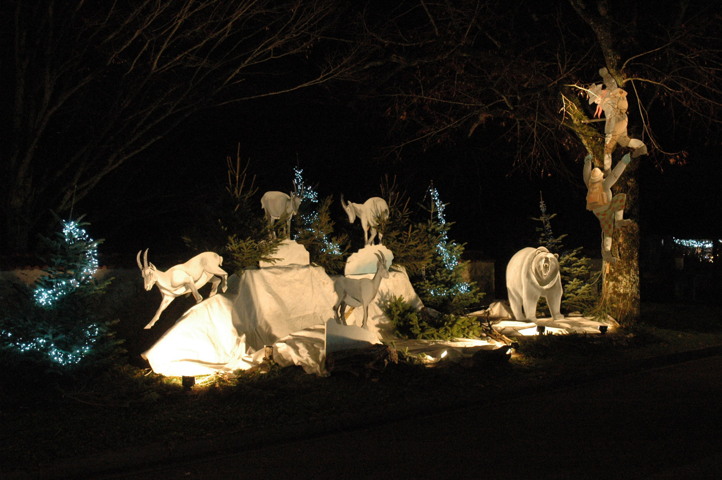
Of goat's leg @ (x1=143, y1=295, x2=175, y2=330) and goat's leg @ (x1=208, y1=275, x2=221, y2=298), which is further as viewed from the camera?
goat's leg @ (x1=208, y1=275, x2=221, y2=298)

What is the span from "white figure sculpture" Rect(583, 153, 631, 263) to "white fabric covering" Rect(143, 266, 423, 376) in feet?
13.9

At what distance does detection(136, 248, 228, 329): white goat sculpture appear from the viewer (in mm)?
10906

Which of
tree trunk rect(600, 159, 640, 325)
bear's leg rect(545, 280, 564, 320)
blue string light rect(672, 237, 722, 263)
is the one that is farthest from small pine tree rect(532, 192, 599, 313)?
blue string light rect(672, 237, 722, 263)

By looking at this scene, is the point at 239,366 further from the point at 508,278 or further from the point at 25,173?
the point at 25,173

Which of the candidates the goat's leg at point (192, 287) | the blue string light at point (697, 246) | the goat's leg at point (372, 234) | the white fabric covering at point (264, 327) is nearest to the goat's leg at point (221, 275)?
the white fabric covering at point (264, 327)

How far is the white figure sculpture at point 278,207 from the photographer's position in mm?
13016

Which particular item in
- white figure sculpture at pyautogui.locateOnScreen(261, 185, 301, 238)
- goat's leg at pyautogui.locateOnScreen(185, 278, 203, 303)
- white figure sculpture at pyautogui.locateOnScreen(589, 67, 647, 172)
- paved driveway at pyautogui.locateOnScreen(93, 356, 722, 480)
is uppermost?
white figure sculpture at pyautogui.locateOnScreen(589, 67, 647, 172)

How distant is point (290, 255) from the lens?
12.9m

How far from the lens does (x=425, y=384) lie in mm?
9664

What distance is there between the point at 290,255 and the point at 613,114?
7018 mm

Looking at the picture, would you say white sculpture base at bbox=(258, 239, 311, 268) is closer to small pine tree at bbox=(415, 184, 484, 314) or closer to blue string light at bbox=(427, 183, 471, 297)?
small pine tree at bbox=(415, 184, 484, 314)

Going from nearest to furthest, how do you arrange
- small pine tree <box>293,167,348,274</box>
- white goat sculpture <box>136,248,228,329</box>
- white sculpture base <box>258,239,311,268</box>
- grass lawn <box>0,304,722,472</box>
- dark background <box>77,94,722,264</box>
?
grass lawn <box>0,304,722,472</box>
white goat sculpture <box>136,248,228,329</box>
white sculpture base <box>258,239,311,268</box>
small pine tree <box>293,167,348,274</box>
dark background <box>77,94,722,264</box>

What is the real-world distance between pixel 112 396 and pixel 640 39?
14.1 metres

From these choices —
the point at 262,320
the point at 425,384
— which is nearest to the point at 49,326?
the point at 262,320
